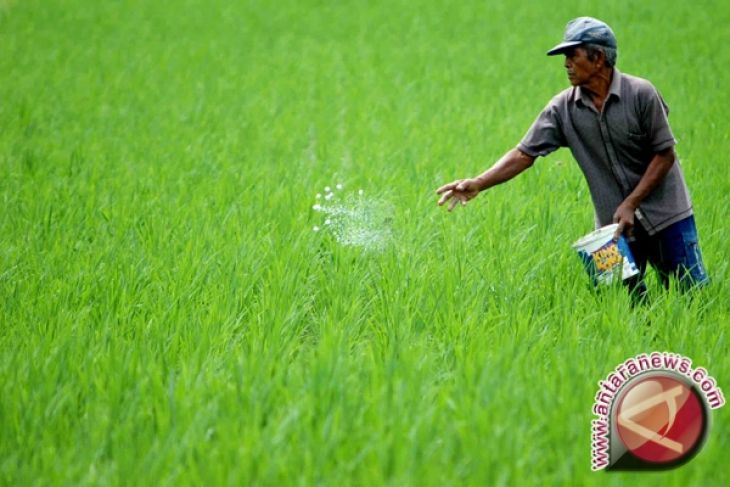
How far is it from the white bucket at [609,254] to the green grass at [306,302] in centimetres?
12

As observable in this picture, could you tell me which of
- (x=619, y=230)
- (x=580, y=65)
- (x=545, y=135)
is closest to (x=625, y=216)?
(x=619, y=230)

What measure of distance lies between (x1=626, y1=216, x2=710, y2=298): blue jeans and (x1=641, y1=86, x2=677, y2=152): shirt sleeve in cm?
30

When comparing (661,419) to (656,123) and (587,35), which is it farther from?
(587,35)

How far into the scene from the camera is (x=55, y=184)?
477 cm

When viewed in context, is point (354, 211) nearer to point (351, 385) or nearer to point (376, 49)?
point (351, 385)

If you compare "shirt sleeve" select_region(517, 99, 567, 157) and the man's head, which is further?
"shirt sleeve" select_region(517, 99, 567, 157)

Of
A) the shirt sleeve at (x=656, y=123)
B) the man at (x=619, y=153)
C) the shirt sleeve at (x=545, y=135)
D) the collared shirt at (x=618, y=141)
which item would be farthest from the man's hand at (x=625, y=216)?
the shirt sleeve at (x=545, y=135)

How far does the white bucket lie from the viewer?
2.62 meters

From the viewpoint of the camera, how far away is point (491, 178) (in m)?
3.00

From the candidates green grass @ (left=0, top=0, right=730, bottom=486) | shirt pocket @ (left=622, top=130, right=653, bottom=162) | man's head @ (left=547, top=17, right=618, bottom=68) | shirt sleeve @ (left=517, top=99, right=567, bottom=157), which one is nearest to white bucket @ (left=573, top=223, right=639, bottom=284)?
green grass @ (left=0, top=0, right=730, bottom=486)

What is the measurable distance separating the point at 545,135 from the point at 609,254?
54 centimetres

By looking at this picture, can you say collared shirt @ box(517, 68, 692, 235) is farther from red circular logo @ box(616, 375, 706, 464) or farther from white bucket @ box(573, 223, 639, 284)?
red circular logo @ box(616, 375, 706, 464)

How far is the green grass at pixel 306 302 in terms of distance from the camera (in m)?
1.89

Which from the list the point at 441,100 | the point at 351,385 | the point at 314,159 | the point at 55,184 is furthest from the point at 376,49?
the point at 351,385
